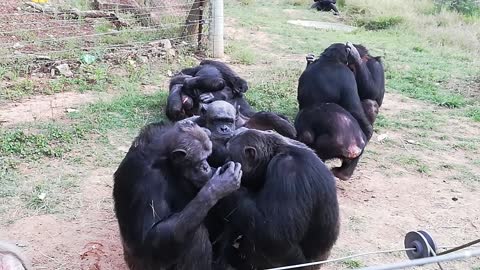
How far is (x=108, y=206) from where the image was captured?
4.80 metres

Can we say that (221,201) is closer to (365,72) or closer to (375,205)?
(375,205)

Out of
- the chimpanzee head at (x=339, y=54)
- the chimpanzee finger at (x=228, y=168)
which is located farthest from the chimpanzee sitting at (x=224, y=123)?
the chimpanzee head at (x=339, y=54)

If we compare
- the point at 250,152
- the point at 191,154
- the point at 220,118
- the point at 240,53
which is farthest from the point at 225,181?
the point at 240,53

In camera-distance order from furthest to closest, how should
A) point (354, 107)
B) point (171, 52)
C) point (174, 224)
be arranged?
point (171, 52) → point (354, 107) → point (174, 224)

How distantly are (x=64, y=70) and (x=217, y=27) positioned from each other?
8.44 feet

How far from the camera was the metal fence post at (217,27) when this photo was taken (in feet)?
29.5

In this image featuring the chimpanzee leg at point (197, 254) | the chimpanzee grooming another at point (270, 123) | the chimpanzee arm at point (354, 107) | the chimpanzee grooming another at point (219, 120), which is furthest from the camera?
the chimpanzee arm at point (354, 107)

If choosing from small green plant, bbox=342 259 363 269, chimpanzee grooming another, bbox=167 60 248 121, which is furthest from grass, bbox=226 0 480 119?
small green plant, bbox=342 259 363 269

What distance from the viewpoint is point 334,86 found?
5.73 meters

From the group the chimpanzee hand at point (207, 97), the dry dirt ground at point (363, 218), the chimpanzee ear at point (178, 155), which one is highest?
the chimpanzee ear at point (178, 155)

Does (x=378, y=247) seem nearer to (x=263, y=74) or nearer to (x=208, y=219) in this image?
(x=208, y=219)

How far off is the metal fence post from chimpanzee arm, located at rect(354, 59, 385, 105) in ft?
10.7

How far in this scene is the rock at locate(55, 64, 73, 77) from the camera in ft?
24.5

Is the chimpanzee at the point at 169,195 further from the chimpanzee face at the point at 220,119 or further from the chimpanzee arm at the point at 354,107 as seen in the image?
the chimpanzee arm at the point at 354,107
